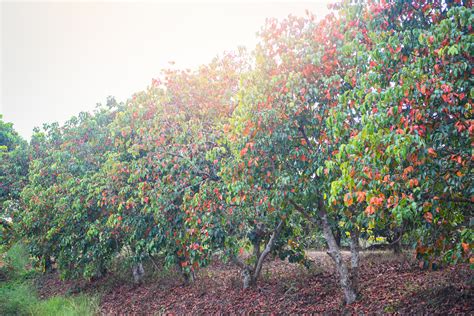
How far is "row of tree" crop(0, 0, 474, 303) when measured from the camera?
5484 millimetres

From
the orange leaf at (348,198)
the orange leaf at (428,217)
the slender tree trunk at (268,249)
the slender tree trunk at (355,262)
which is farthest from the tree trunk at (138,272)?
the orange leaf at (428,217)

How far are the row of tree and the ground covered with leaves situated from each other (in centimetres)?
67

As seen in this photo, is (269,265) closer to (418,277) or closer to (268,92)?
(418,277)

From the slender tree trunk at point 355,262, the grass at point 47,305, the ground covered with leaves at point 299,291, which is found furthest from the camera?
the grass at point 47,305

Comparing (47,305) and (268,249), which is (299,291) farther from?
(47,305)

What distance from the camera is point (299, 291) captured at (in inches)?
440

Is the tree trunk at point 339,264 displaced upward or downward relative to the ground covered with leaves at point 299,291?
upward

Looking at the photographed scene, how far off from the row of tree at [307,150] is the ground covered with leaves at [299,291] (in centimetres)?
67

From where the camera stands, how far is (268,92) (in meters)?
8.22

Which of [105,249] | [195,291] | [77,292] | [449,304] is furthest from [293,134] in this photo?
[77,292]

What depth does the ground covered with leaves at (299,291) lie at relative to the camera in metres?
8.27

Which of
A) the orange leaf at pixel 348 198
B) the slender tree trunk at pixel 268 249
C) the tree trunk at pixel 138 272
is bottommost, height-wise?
the tree trunk at pixel 138 272

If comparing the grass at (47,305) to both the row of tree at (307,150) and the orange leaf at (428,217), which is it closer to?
the row of tree at (307,150)

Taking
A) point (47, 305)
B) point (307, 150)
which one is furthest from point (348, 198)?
point (47, 305)
